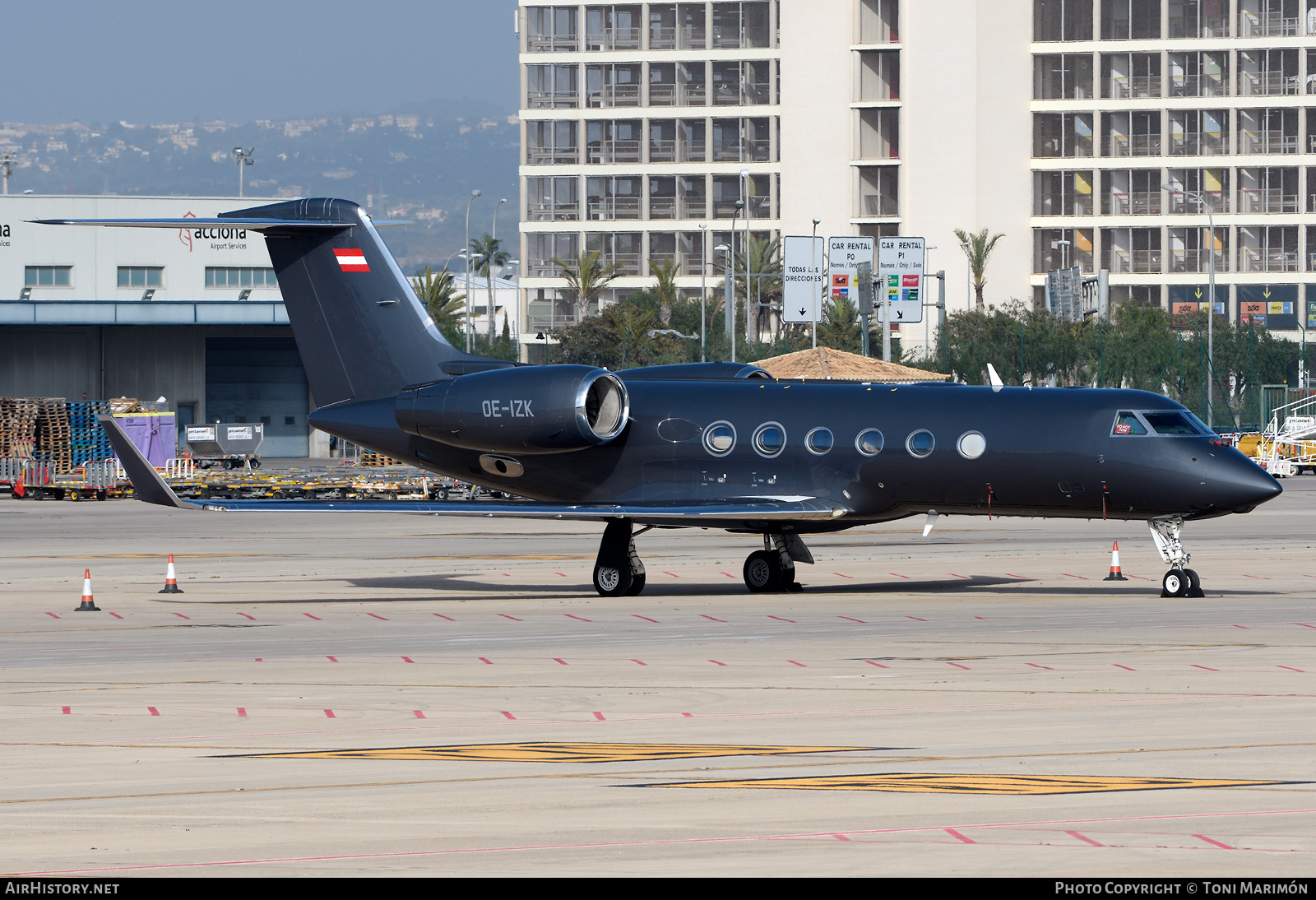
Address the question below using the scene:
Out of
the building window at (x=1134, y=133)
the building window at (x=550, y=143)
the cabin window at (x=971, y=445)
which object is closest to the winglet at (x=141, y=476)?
the cabin window at (x=971, y=445)

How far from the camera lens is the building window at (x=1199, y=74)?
11219 centimetres

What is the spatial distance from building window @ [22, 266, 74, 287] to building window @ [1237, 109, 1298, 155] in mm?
77885

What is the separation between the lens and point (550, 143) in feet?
403

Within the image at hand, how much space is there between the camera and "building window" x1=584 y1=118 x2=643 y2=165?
121625 millimetres

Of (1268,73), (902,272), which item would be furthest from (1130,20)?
(902,272)

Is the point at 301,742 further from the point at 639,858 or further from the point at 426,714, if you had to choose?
the point at 639,858

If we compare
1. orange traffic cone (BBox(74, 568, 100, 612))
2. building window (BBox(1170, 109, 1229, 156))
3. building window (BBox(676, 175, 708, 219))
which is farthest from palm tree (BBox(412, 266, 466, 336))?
orange traffic cone (BBox(74, 568, 100, 612))

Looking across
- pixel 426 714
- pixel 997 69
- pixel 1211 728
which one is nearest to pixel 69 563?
pixel 426 714

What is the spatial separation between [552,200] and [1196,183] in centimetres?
4693

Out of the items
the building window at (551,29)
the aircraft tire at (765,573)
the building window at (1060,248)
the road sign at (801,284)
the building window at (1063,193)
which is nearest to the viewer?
the aircraft tire at (765,573)

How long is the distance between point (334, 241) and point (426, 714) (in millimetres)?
14962

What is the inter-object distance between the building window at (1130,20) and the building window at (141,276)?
66.9 metres

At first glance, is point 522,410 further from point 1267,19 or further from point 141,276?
point 1267,19

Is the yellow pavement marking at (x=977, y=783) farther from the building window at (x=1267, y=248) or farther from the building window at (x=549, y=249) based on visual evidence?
the building window at (x=549, y=249)
